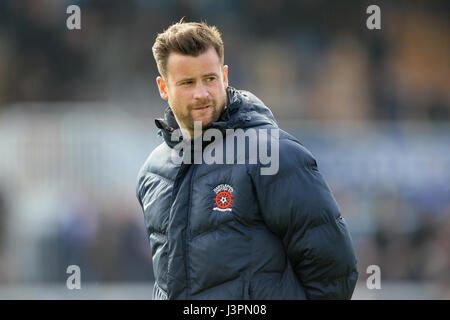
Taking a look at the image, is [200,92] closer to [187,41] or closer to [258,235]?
[187,41]

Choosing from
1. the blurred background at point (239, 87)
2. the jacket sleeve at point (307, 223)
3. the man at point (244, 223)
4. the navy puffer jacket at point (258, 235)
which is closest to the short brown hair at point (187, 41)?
the man at point (244, 223)

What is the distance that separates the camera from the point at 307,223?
8.29 ft

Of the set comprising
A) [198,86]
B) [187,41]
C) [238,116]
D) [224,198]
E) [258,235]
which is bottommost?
[258,235]

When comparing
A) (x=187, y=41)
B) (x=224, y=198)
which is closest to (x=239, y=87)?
(x=187, y=41)

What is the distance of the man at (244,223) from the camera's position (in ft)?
8.28

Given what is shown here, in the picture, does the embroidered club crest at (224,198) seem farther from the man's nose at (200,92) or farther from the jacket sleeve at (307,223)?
the man's nose at (200,92)

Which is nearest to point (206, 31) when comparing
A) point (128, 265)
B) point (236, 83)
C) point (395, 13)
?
point (128, 265)

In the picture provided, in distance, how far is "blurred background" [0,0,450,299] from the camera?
7.52 meters

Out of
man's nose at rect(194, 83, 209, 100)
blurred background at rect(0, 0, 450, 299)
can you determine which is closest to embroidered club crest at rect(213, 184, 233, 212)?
man's nose at rect(194, 83, 209, 100)

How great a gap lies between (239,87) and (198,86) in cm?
703

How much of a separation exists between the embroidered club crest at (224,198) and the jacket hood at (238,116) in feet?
0.73

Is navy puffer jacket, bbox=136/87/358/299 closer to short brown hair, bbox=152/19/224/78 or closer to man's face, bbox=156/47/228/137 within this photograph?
man's face, bbox=156/47/228/137

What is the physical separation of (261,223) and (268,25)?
27.5ft

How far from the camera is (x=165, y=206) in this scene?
8.98ft
